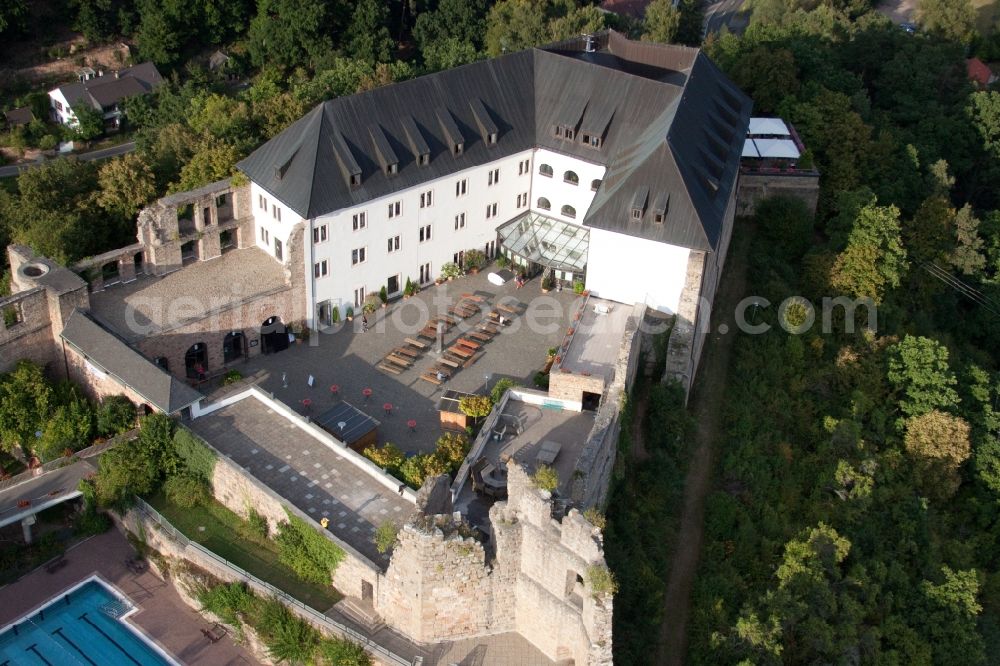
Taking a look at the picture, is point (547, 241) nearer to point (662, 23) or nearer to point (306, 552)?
point (306, 552)

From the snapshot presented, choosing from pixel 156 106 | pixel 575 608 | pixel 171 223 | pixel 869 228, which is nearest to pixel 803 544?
pixel 575 608

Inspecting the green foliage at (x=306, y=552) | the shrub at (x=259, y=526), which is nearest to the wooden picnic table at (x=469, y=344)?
the shrub at (x=259, y=526)

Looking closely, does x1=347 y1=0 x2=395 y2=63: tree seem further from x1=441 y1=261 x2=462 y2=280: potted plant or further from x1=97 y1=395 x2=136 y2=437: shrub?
x1=97 y1=395 x2=136 y2=437: shrub

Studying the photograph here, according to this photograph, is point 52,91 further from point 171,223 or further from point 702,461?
point 702,461

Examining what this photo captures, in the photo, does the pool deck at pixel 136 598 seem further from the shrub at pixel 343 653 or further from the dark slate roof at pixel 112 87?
the dark slate roof at pixel 112 87

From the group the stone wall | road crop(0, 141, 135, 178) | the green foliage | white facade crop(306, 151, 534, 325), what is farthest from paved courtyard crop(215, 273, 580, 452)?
road crop(0, 141, 135, 178)
